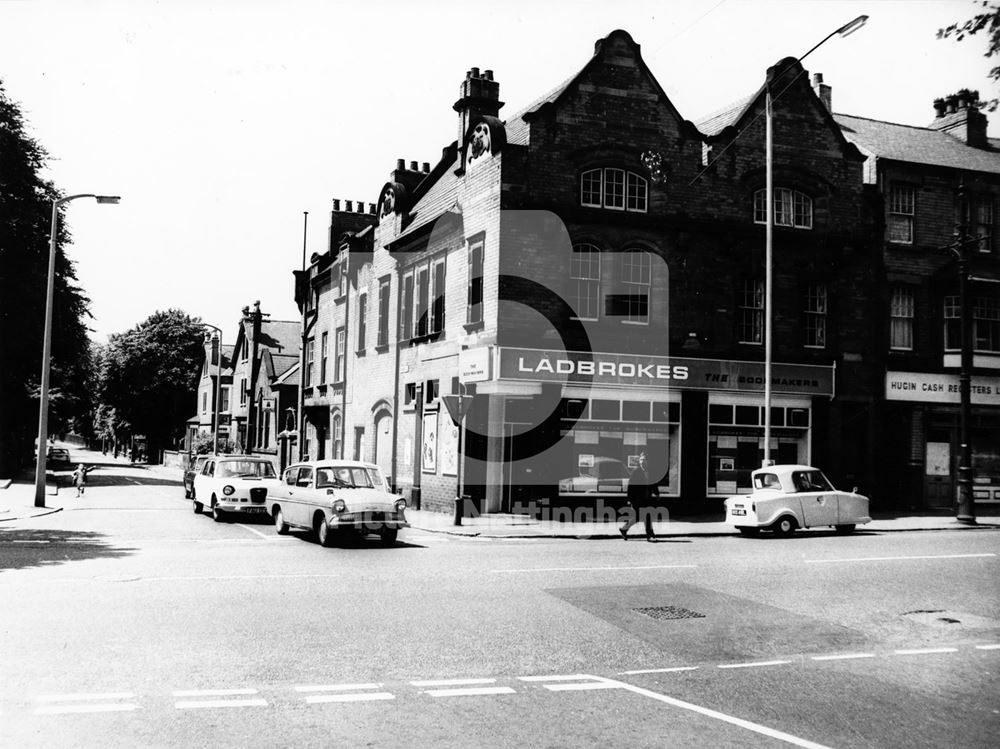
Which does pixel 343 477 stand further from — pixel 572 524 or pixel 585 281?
pixel 585 281

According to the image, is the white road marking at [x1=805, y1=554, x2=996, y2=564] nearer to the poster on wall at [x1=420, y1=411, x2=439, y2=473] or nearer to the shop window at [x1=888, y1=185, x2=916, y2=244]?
the poster on wall at [x1=420, y1=411, x2=439, y2=473]

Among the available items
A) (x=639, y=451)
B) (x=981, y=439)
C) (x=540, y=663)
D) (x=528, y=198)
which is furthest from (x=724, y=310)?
(x=540, y=663)

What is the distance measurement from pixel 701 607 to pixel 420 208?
23.3 m

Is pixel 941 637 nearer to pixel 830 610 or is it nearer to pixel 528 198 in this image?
pixel 830 610

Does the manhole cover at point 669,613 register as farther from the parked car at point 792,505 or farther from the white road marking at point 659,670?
the parked car at point 792,505

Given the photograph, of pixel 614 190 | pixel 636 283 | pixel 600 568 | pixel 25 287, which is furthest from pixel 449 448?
pixel 25 287

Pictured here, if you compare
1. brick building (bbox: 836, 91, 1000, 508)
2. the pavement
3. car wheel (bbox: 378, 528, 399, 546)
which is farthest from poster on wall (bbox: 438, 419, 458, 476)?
brick building (bbox: 836, 91, 1000, 508)

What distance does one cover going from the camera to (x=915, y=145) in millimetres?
31719

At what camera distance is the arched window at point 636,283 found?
2602cm

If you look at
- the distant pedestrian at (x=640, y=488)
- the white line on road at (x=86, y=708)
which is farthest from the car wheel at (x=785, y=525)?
the white line on road at (x=86, y=708)

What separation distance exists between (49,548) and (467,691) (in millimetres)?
12093

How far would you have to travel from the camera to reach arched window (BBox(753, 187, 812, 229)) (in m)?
28.0

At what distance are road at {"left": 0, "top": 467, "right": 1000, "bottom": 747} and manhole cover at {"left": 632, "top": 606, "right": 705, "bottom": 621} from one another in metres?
0.07

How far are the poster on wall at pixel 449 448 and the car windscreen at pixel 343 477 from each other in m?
7.25
